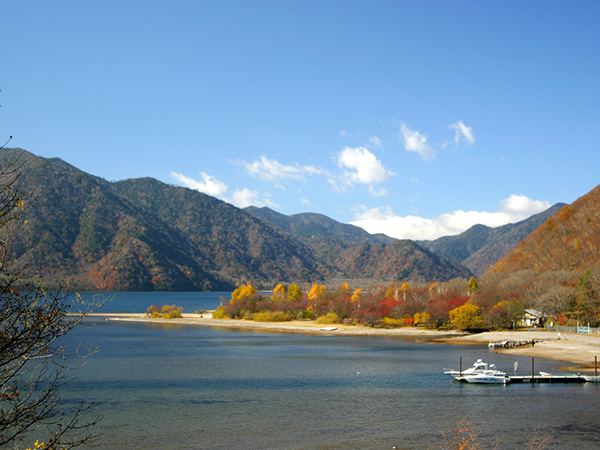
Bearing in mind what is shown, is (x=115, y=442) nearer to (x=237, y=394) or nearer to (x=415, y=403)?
(x=237, y=394)

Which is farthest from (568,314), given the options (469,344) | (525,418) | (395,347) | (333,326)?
(525,418)

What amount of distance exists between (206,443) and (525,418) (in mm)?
19890

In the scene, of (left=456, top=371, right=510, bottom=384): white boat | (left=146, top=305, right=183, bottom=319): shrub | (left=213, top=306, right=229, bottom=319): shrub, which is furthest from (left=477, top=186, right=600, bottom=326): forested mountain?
(left=146, top=305, right=183, bottom=319): shrub

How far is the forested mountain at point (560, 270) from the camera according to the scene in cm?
8175

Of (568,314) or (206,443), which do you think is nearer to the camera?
(206,443)

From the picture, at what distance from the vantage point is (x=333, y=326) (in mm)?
103562

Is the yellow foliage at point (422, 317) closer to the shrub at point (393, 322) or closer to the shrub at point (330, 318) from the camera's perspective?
the shrub at point (393, 322)

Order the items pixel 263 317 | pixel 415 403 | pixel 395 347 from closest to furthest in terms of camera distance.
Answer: pixel 415 403 < pixel 395 347 < pixel 263 317

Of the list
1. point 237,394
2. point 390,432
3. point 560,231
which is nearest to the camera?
point 390,432

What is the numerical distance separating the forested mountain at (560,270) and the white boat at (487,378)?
41.9 meters

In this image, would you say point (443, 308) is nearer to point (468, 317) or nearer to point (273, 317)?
point (468, 317)

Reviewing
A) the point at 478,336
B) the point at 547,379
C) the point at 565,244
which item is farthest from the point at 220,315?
the point at 547,379

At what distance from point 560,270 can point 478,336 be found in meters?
36.3

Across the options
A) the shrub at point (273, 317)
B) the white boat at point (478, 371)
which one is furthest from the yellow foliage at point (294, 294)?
the white boat at point (478, 371)
